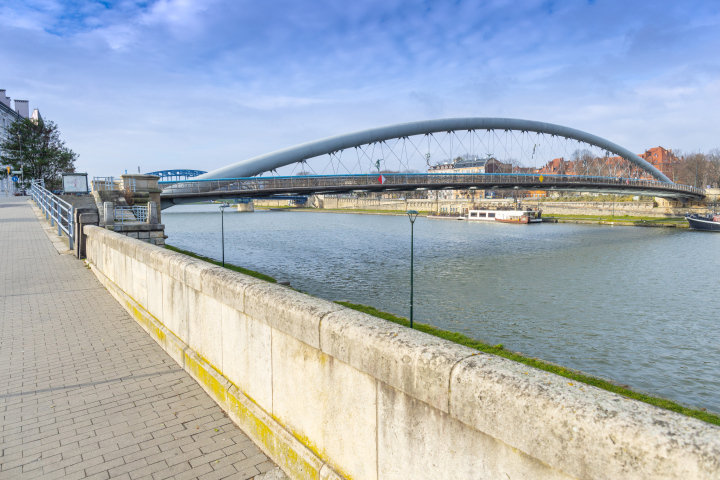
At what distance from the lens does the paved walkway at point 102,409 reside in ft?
11.7

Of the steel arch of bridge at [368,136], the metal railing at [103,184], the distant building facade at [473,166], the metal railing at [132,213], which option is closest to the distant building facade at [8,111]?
the steel arch of bridge at [368,136]

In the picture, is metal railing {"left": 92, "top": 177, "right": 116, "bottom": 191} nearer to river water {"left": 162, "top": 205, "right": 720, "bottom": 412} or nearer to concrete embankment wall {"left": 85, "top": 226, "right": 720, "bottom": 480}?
river water {"left": 162, "top": 205, "right": 720, "bottom": 412}

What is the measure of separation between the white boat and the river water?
2895 cm

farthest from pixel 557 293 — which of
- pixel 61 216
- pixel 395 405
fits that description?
pixel 395 405

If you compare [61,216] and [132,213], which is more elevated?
[61,216]

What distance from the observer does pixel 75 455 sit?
3.71m

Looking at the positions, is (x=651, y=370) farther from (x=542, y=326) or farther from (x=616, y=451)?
(x=616, y=451)

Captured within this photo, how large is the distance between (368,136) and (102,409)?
43991mm

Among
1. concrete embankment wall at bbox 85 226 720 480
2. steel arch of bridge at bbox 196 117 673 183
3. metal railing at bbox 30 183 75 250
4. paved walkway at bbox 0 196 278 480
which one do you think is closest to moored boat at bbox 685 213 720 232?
steel arch of bridge at bbox 196 117 673 183

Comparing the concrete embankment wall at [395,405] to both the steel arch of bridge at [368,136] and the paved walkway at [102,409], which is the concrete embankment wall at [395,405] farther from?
the steel arch of bridge at [368,136]

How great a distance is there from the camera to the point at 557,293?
1989cm

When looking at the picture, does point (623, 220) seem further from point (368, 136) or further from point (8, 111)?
point (8, 111)

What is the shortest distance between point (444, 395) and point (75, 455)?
3.31 meters

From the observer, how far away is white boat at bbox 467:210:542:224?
6881 cm
